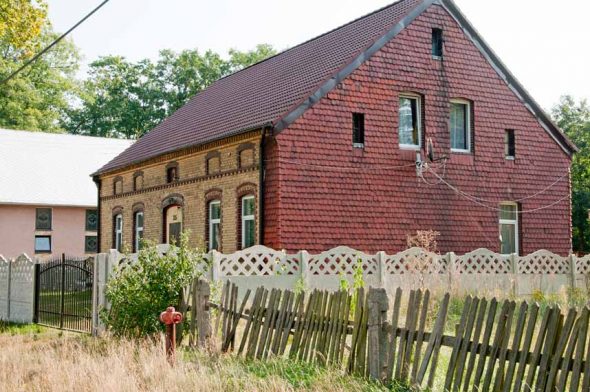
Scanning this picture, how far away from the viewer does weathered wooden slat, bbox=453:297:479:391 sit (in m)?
8.02

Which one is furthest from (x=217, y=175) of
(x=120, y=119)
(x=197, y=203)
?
(x=120, y=119)

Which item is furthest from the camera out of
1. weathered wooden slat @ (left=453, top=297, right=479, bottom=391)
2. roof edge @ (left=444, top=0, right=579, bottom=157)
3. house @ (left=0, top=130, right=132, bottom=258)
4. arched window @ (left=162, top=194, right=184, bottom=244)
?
house @ (left=0, top=130, right=132, bottom=258)

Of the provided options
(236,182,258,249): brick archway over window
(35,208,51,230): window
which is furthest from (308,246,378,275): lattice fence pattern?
(35,208,51,230): window

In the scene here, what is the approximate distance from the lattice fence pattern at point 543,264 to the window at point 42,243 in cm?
2563

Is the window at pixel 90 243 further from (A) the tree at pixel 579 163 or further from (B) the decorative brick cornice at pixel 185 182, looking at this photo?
(A) the tree at pixel 579 163

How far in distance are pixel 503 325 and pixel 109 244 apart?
27076mm

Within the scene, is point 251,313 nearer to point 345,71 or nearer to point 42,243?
point 345,71

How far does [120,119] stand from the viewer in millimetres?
60750

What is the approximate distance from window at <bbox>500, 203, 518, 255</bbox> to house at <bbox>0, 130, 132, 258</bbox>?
22.0 m

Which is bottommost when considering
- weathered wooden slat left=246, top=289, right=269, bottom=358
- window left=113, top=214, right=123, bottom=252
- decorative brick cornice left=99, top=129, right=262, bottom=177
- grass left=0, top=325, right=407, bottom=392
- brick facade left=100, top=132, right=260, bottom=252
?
grass left=0, top=325, right=407, bottom=392

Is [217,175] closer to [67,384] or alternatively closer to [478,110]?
[478,110]

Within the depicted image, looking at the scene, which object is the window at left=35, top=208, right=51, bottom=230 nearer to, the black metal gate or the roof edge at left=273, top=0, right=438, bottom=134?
the black metal gate

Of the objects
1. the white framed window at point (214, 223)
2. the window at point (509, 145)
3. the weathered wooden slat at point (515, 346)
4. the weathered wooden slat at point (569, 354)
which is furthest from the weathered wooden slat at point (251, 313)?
the window at point (509, 145)

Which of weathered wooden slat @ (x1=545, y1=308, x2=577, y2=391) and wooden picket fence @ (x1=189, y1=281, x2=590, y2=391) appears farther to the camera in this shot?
wooden picket fence @ (x1=189, y1=281, x2=590, y2=391)
